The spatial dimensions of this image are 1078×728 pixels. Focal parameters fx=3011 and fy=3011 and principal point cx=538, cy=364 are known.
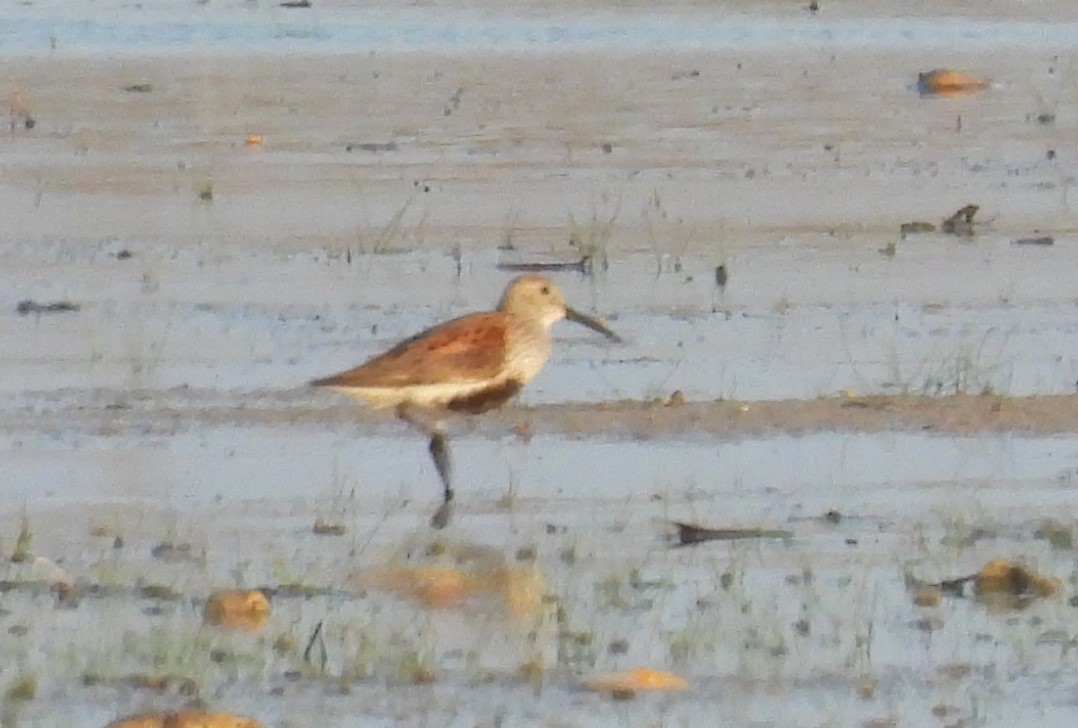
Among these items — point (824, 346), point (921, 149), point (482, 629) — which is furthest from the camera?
point (921, 149)

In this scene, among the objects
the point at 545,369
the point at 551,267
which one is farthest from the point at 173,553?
the point at 551,267

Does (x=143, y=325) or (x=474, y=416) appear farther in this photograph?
(x=143, y=325)

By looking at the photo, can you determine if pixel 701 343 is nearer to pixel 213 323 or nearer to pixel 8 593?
pixel 213 323

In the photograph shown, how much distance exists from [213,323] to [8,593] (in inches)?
170

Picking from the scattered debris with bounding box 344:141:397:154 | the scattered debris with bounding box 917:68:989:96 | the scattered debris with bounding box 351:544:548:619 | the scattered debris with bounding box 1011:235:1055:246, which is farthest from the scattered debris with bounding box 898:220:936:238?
the scattered debris with bounding box 351:544:548:619

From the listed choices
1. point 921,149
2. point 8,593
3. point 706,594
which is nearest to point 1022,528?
→ point 706,594

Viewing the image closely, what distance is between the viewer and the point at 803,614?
7.15m

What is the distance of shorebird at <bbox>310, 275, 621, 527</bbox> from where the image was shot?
906 cm

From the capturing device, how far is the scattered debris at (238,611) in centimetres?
701

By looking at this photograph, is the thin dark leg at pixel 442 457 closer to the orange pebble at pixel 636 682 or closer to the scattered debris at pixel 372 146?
the orange pebble at pixel 636 682

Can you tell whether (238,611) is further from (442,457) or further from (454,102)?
(454,102)

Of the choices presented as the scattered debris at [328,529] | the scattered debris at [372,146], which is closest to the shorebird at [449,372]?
the scattered debris at [328,529]

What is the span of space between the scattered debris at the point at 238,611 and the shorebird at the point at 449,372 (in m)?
1.72

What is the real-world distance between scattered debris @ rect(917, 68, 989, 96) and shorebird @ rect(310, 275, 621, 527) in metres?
9.81
